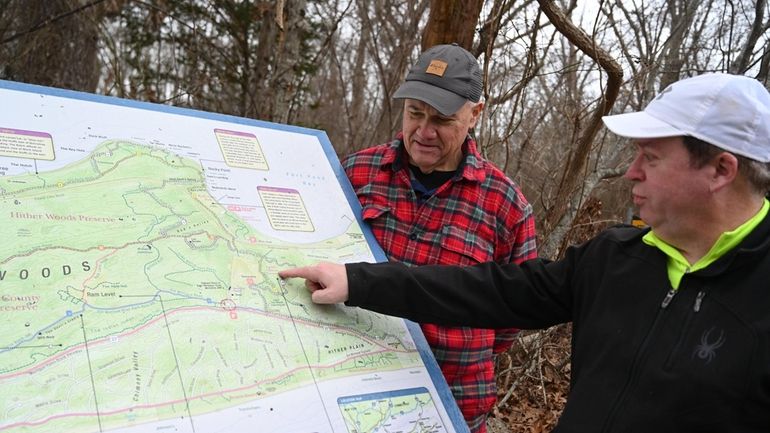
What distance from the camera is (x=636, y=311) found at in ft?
5.94

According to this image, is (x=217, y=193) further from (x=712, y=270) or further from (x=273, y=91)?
(x=273, y=91)

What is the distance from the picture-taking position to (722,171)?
1.70m

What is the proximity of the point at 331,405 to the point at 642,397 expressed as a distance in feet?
3.01

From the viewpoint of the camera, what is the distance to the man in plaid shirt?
2463 millimetres

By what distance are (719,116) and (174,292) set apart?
1684 millimetres

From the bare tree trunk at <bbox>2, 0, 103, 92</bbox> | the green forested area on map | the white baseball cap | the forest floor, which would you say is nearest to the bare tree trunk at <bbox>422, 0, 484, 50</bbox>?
the green forested area on map

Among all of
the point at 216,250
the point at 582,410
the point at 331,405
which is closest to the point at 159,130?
the point at 216,250

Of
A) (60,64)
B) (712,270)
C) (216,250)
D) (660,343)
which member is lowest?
(60,64)

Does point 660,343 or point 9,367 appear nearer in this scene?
point 9,367

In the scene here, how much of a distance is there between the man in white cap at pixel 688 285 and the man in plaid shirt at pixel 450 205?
0.57m

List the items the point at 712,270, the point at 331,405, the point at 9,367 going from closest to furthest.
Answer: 1. the point at 9,367
2. the point at 712,270
3. the point at 331,405

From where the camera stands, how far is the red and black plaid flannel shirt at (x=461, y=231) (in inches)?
96.7

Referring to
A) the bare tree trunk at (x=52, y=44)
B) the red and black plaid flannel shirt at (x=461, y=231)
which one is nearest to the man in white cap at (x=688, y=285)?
the red and black plaid flannel shirt at (x=461, y=231)

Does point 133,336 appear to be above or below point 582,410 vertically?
below
